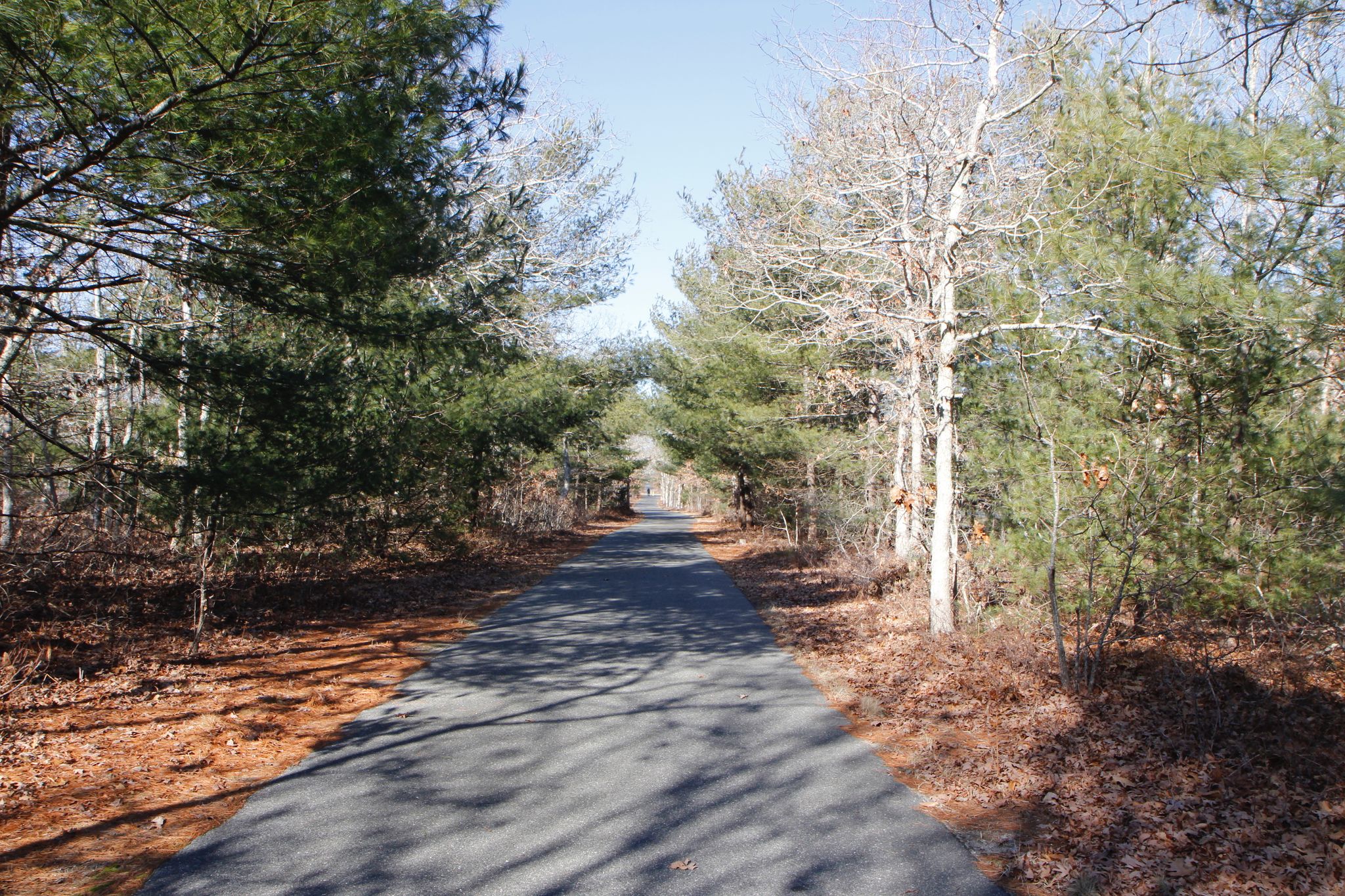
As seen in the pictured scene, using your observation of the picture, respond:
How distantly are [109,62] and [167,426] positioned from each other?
5.08 meters

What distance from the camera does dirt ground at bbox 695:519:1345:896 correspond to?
14.7ft

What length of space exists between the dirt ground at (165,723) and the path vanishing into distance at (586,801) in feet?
1.04

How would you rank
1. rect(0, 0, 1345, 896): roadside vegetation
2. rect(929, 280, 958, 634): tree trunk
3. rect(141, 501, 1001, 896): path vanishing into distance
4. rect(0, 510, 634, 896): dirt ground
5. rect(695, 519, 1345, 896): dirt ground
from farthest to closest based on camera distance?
rect(929, 280, 958, 634): tree trunk → rect(0, 0, 1345, 896): roadside vegetation → rect(0, 510, 634, 896): dirt ground → rect(695, 519, 1345, 896): dirt ground → rect(141, 501, 1001, 896): path vanishing into distance

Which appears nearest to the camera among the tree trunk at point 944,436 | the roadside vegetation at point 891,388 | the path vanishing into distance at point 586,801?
the path vanishing into distance at point 586,801

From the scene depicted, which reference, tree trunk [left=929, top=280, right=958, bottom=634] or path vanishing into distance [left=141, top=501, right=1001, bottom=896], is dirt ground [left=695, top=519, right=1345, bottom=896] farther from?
tree trunk [left=929, top=280, right=958, bottom=634]

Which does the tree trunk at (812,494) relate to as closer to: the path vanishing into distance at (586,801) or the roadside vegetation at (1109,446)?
the roadside vegetation at (1109,446)

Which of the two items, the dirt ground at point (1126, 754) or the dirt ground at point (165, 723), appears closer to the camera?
the dirt ground at point (1126, 754)

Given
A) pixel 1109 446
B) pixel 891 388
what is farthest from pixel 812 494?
pixel 1109 446

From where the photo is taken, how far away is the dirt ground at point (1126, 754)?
14.7ft

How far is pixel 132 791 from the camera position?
5.42 m

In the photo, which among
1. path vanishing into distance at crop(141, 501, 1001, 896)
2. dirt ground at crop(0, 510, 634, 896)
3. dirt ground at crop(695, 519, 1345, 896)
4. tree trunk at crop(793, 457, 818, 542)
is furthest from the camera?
tree trunk at crop(793, 457, 818, 542)

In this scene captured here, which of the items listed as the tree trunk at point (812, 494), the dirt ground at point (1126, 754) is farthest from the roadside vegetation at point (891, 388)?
the tree trunk at point (812, 494)

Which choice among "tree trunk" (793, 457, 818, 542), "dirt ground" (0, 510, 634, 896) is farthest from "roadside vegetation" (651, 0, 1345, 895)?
"tree trunk" (793, 457, 818, 542)

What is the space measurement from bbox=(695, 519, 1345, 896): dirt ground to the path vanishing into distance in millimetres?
450
